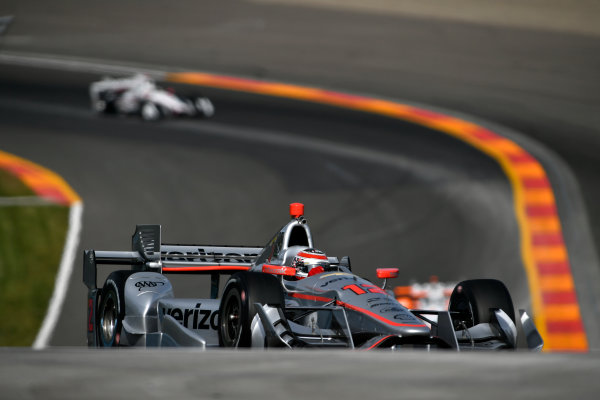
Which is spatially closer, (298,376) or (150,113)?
(298,376)

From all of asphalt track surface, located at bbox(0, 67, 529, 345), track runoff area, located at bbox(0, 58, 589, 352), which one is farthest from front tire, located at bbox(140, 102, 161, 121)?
track runoff area, located at bbox(0, 58, 589, 352)

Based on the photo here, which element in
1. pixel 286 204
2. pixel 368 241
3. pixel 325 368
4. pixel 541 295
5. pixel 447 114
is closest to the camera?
pixel 325 368

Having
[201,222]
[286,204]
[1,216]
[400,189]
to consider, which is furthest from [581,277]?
[1,216]

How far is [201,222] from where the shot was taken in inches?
572

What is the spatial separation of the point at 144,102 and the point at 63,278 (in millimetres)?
7089

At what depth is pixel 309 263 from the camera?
7113 millimetres

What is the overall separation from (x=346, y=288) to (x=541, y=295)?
619 cm

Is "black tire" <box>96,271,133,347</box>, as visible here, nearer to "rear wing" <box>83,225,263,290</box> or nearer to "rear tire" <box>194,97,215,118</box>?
"rear wing" <box>83,225,263,290</box>

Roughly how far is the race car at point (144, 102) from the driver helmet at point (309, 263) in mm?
12325

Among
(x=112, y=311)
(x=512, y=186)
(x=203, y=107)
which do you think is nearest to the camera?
(x=112, y=311)

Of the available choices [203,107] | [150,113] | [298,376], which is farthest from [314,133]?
[298,376]

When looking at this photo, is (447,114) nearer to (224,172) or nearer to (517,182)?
(517,182)

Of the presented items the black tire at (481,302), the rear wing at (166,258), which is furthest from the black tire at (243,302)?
the rear wing at (166,258)

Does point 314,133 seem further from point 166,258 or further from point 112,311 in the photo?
point 112,311
